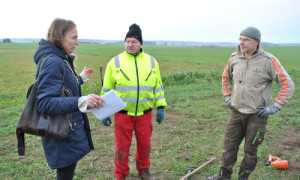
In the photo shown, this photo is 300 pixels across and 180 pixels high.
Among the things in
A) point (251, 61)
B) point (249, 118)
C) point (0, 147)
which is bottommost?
point (0, 147)

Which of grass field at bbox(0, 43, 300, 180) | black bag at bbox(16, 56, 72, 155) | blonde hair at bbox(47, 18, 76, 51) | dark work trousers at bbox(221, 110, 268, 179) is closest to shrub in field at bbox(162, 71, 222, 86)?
grass field at bbox(0, 43, 300, 180)

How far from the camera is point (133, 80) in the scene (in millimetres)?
3076

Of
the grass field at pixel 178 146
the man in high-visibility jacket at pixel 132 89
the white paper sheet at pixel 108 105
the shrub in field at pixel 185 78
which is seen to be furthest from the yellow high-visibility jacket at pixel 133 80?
the shrub in field at pixel 185 78

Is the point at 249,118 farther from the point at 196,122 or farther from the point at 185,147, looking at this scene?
the point at 196,122

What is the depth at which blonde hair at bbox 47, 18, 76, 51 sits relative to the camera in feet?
6.92

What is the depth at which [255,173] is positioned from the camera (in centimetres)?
374

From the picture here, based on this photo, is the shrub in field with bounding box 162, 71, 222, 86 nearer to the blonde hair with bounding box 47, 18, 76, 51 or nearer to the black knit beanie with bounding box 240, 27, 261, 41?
the black knit beanie with bounding box 240, 27, 261, 41

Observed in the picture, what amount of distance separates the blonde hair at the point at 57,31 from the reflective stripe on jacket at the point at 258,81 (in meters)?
2.28

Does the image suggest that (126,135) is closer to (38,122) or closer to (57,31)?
(38,122)

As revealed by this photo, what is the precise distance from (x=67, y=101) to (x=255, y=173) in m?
3.19

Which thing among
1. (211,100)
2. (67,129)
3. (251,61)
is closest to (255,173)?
(251,61)

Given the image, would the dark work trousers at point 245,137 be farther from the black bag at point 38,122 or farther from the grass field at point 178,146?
the black bag at point 38,122

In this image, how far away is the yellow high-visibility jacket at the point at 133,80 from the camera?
10.1 ft

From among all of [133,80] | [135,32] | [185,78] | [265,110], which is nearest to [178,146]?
[265,110]
